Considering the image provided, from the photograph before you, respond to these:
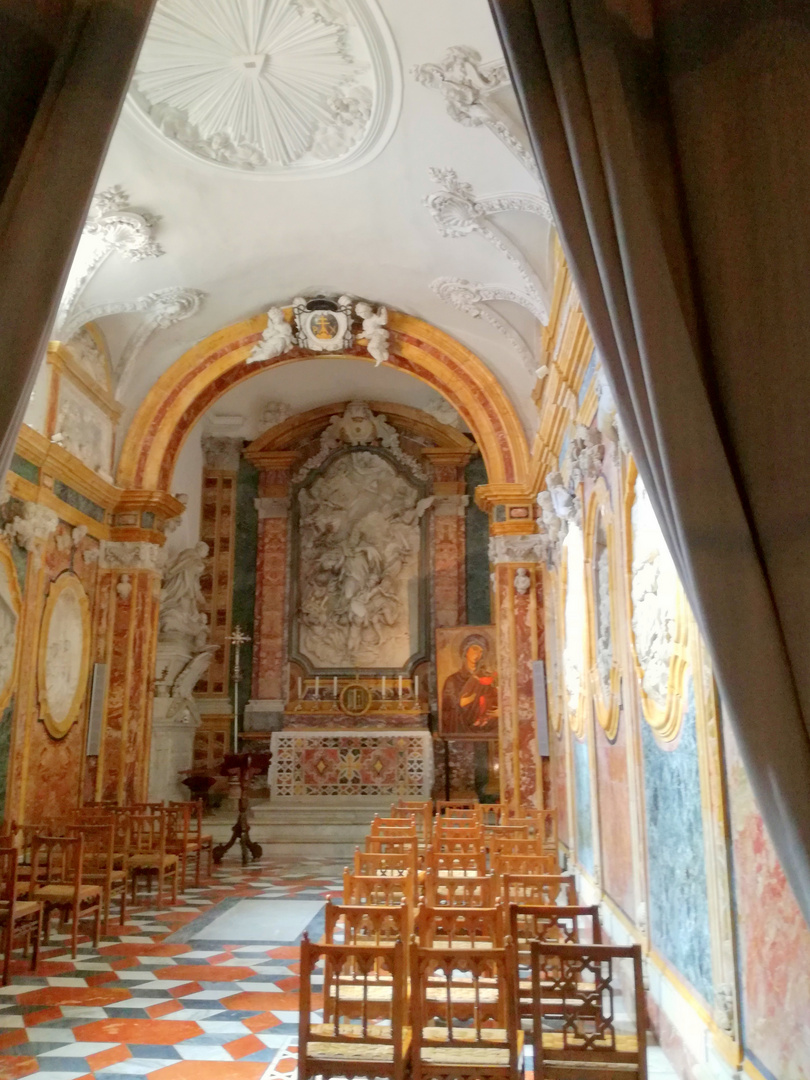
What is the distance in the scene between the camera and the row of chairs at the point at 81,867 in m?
5.99

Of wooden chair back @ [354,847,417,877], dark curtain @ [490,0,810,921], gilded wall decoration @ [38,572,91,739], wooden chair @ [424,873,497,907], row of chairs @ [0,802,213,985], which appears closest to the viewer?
dark curtain @ [490,0,810,921]

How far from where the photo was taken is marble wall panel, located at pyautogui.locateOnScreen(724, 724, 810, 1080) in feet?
9.37

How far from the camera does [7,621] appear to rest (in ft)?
27.6

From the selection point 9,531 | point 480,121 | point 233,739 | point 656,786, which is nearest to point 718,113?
point 656,786

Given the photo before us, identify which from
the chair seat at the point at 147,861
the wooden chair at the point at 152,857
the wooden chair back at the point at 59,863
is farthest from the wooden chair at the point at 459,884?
the chair seat at the point at 147,861

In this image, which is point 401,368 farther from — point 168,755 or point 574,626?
point 168,755

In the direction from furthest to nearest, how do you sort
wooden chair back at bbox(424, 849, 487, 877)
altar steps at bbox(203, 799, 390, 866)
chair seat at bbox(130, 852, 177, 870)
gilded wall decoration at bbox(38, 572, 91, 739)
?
1. altar steps at bbox(203, 799, 390, 866)
2. gilded wall decoration at bbox(38, 572, 91, 739)
3. chair seat at bbox(130, 852, 177, 870)
4. wooden chair back at bbox(424, 849, 487, 877)

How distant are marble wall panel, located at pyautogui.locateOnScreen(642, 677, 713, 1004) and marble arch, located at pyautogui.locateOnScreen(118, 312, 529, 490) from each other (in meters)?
6.31

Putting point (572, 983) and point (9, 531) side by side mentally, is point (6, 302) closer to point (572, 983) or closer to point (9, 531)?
point (572, 983)

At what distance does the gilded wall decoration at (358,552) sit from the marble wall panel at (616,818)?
8283 millimetres

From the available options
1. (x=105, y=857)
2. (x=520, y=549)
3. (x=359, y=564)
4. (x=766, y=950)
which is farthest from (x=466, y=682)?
(x=766, y=950)

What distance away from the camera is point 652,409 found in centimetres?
198

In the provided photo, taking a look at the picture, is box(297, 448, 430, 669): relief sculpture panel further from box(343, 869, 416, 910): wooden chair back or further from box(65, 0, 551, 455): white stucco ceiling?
box(343, 869, 416, 910): wooden chair back

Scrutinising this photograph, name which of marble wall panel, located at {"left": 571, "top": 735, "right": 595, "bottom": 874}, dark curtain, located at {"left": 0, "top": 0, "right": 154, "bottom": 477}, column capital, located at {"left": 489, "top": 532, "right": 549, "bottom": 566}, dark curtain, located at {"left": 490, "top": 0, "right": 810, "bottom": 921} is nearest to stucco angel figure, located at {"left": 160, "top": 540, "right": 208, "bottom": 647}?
column capital, located at {"left": 489, "top": 532, "right": 549, "bottom": 566}
